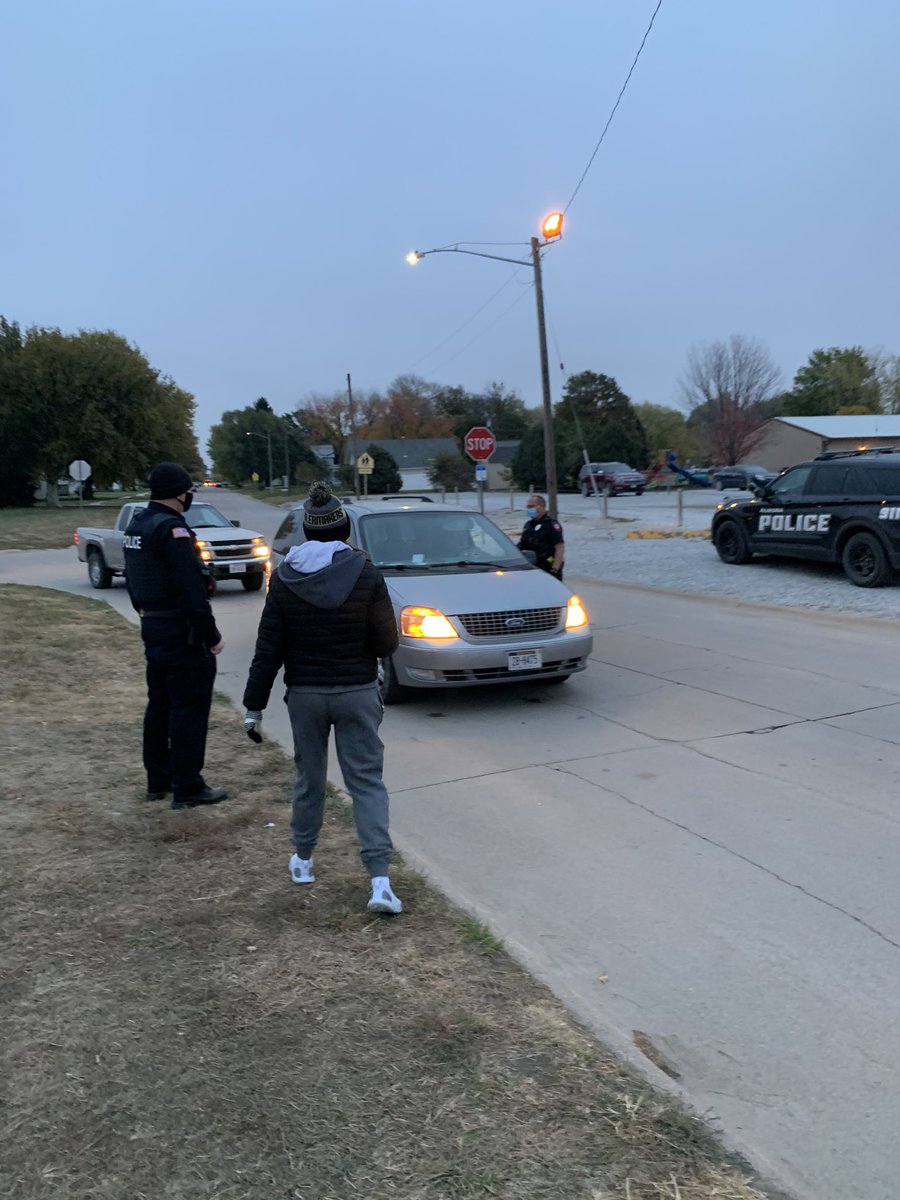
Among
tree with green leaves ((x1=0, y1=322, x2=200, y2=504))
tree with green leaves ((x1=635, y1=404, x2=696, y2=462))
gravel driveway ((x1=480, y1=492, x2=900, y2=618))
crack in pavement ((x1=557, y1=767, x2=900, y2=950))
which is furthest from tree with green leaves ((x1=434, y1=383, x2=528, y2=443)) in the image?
crack in pavement ((x1=557, y1=767, x2=900, y2=950))

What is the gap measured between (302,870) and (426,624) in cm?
335

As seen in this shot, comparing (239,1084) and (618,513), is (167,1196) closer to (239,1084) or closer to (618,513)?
(239,1084)

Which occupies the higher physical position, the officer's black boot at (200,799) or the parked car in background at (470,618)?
the parked car in background at (470,618)

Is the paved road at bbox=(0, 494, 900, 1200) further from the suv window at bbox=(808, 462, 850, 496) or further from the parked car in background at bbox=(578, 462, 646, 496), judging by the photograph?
the parked car in background at bbox=(578, 462, 646, 496)

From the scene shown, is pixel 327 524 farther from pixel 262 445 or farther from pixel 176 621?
pixel 262 445

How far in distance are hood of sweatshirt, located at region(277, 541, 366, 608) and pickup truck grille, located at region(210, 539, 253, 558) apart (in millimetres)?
12506

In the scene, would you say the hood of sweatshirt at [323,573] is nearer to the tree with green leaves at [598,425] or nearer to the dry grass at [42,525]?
the dry grass at [42,525]

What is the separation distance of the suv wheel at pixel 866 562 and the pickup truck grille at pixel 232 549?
963cm

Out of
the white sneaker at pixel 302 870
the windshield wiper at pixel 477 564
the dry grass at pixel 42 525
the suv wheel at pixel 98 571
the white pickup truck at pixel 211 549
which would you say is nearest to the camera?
the white sneaker at pixel 302 870

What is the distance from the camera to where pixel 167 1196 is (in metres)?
2.40

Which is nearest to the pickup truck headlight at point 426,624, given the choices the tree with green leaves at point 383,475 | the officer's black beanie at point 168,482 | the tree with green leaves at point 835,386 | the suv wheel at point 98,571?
the officer's black beanie at point 168,482

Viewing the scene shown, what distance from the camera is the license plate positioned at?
7.52 meters

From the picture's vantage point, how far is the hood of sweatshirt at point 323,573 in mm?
3998

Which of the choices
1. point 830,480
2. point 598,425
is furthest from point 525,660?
point 598,425
